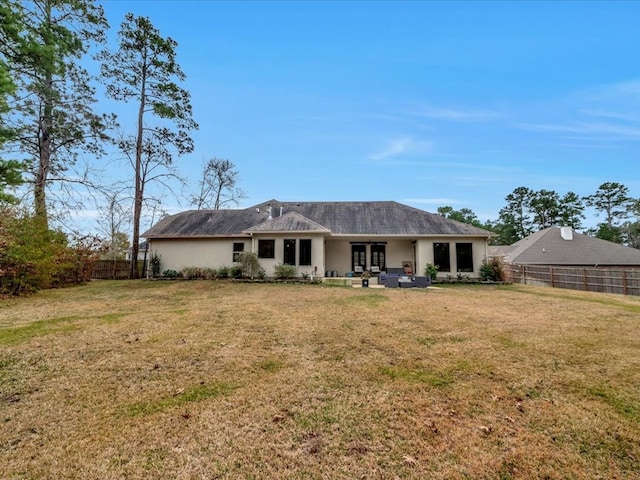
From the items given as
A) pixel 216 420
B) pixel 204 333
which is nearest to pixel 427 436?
pixel 216 420

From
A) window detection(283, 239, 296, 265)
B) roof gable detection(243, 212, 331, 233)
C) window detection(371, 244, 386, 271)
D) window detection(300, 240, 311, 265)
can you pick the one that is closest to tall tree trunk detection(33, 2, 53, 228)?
roof gable detection(243, 212, 331, 233)

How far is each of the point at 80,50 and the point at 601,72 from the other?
26.2 m

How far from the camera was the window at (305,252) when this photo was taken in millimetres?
15734

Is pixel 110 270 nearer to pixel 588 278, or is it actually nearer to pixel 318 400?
pixel 318 400

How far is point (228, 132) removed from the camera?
21.1 m

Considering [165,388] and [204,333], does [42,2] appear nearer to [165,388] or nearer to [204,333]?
[204,333]

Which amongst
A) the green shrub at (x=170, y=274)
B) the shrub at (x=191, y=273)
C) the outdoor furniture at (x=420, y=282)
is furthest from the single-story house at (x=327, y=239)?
the outdoor furniture at (x=420, y=282)

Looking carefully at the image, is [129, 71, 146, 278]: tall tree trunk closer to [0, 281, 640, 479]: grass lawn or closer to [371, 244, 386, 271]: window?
[0, 281, 640, 479]: grass lawn

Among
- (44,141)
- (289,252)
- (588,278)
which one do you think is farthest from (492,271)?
(44,141)

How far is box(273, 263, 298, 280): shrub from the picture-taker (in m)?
15.2

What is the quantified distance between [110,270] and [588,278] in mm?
27059

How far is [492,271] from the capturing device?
1552cm

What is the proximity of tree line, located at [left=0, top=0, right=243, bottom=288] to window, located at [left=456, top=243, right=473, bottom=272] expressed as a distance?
18635 millimetres

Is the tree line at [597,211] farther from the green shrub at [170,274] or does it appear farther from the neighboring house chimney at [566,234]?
the green shrub at [170,274]
